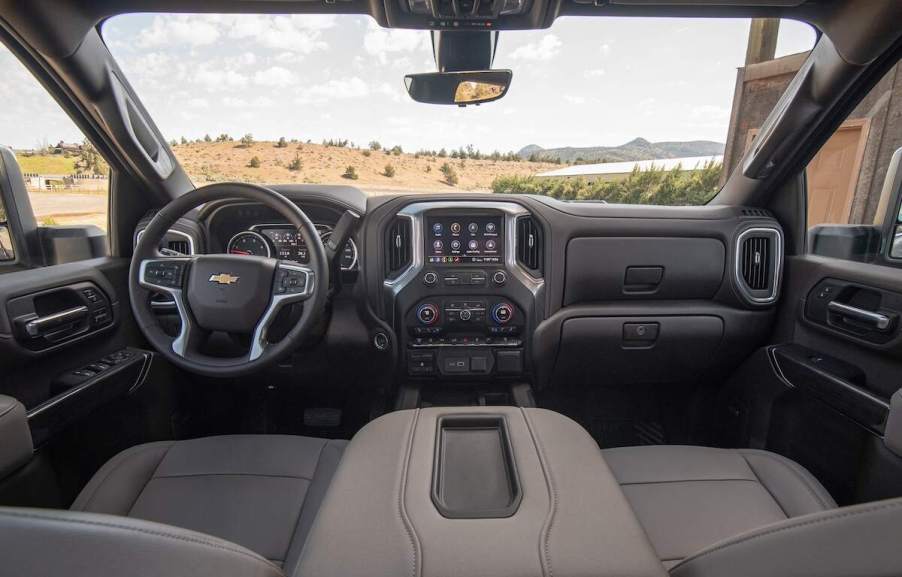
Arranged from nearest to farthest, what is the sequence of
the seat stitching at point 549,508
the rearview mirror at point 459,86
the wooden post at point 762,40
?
the seat stitching at point 549,508, the rearview mirror at point 459,86, the wooden post at point 762,40

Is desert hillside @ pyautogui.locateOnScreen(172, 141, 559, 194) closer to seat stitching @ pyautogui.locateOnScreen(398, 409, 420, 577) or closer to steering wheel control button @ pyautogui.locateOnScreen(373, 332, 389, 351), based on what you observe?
steering wheel control button @ pyautogui.locateOnScreen(373, 332, 389, 351)

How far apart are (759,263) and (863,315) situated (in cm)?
55

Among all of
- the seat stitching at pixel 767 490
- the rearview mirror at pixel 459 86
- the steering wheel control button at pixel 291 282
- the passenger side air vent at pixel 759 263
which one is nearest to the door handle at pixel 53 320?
the steering wheel control button at pixel 291 282

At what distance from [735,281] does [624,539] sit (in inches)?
72.1

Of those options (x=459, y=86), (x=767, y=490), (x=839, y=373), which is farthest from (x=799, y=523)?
(x=459, y=86)

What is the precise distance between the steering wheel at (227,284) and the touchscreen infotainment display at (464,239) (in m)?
0.64

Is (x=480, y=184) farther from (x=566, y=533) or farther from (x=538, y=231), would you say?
(x=566, y=533)

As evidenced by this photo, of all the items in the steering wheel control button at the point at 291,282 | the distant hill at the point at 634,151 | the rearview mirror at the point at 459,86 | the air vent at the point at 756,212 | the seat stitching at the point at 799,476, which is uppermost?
the rearview mirror at the point at 459,86

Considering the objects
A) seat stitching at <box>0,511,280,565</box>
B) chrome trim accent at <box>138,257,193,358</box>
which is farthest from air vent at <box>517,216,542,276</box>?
seat stitching at <box>0,511,280,565</box>

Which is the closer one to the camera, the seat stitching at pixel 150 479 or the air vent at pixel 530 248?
the seat stitching at pixel 150 479

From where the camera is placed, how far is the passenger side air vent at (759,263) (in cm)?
228

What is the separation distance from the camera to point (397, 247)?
225 cm

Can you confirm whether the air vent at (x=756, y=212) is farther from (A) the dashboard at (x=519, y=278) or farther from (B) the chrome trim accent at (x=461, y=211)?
(B) the chrome trim accent at (x=461, y=211)

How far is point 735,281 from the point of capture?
90.3 inches
